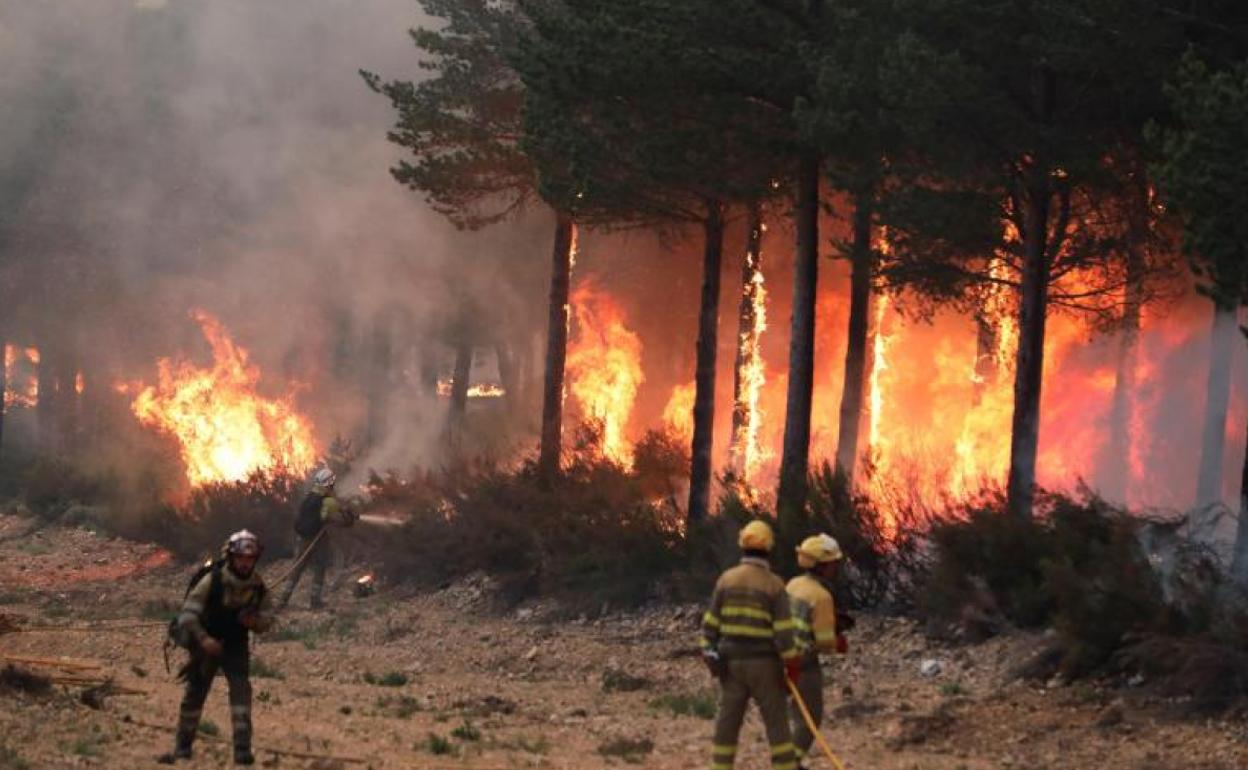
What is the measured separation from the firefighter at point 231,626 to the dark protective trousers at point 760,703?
319cm

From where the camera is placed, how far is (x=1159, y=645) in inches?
525

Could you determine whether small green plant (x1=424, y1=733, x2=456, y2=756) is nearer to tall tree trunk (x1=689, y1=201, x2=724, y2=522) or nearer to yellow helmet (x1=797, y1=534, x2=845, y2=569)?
yellow helmet (x1=797, y1=534, x2=845, y2=569)

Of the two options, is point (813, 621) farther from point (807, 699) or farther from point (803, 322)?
point (803, 322)

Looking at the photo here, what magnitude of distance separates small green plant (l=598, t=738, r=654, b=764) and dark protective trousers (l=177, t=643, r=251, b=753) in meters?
2.69

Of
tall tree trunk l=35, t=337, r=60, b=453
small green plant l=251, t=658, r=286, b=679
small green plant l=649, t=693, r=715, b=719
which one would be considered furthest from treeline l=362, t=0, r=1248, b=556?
tall tree trunk l=35, t=337, r=60, b=453

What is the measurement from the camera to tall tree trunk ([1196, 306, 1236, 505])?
2725 centimetres

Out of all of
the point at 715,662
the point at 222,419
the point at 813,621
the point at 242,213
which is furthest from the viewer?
the point at 242,213

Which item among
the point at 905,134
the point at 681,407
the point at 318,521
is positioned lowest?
the point at 318,521

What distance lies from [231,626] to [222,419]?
25.9 metres

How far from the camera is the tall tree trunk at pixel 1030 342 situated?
60.5ft

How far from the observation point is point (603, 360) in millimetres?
40531

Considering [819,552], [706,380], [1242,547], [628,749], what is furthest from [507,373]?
[819,552]

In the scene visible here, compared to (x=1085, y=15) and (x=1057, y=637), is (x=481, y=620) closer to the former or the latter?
(x=1057, y=637)

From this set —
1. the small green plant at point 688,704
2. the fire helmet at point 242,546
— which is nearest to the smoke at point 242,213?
the small green plant at point 688,704
